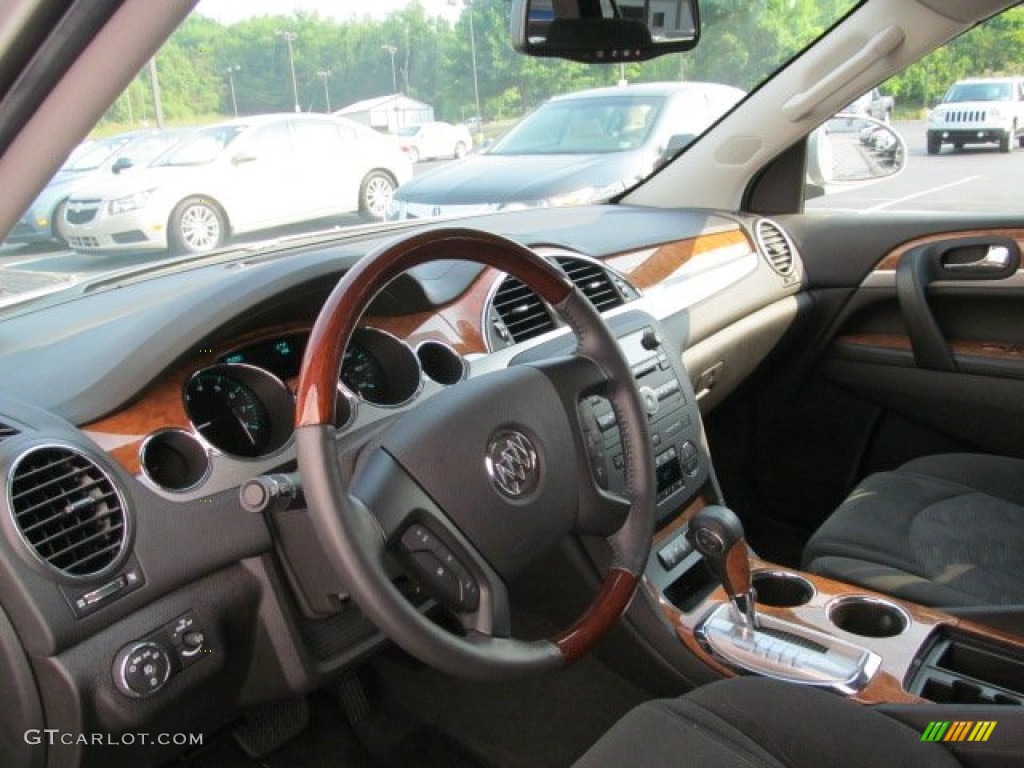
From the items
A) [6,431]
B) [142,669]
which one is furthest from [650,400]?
[6,431]

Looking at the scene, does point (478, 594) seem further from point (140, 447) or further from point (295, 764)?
point (295, 764)

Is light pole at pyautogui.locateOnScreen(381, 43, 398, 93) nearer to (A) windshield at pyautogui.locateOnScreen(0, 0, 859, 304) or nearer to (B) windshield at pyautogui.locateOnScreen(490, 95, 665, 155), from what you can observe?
(A) windshield at pyautogui.locateOnScreen(0, 0, 859, 304)

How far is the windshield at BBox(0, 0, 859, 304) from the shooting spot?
183 centimetres

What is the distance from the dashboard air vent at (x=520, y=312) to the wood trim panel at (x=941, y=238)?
1.43 meters

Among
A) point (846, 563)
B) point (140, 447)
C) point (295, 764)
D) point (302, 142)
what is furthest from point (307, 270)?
point (846, 563)

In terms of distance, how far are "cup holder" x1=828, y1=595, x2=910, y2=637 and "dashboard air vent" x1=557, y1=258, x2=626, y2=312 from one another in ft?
2.92

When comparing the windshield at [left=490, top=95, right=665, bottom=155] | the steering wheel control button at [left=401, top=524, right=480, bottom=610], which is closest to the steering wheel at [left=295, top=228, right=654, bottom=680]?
the steering wheel control button at [left=401, top=524, right=480, bottom=610]

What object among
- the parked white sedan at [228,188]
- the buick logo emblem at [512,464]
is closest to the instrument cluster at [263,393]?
the buick logo emblem at [512,464]

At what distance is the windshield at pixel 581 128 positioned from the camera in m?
3.47

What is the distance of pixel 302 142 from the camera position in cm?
A: 250

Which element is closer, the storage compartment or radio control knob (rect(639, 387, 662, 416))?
the storage compartment

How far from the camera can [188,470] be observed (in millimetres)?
1615

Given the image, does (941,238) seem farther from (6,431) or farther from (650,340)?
(6,431)

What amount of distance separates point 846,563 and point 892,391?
3.77 feet
